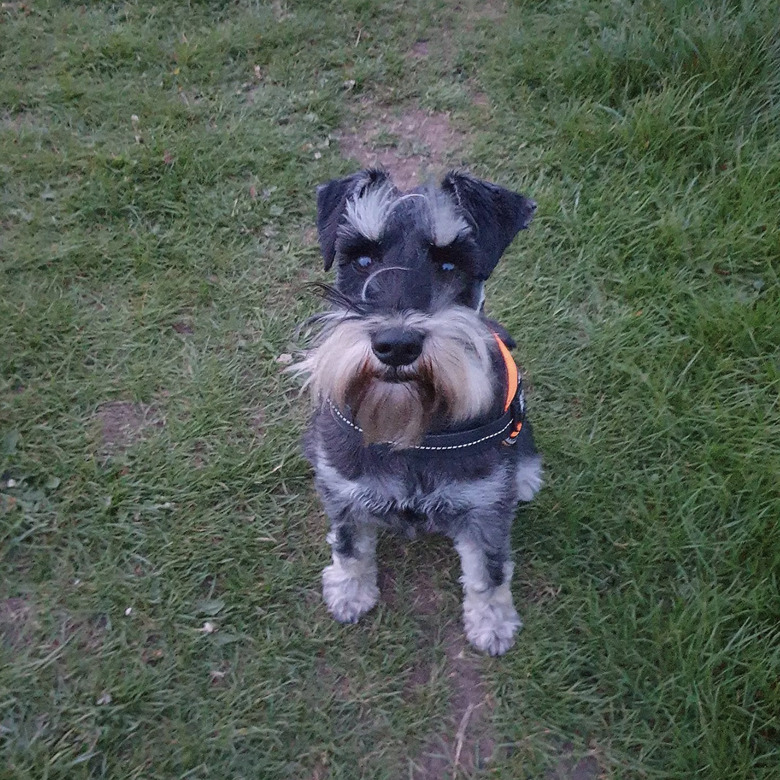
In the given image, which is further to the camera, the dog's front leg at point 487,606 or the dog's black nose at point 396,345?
the dog's front leg at point 487,606

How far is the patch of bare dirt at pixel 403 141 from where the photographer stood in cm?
530

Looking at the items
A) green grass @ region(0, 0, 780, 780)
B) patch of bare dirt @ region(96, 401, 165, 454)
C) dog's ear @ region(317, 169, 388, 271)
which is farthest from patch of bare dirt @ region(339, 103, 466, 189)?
patch of bare dirt @ region(96, 401, 165, 454)

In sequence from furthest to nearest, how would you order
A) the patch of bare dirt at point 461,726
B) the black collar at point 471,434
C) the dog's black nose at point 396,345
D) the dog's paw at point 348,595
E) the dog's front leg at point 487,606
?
1. the dog's paw at point 348,595
2. the dog's front leg at point 487,606
3. the patch of bare dirt at point 461,726
4. the black collar at point 471,434
5. the dog's black nose at point 396,345

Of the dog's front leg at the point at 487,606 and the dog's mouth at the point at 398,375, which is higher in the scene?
the dog's mouth at the point at 398,375

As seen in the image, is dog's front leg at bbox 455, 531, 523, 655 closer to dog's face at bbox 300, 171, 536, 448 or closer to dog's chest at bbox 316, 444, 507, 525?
dog's chest at bbox 316, 444, 507, 525

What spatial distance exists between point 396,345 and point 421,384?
0.57 feet

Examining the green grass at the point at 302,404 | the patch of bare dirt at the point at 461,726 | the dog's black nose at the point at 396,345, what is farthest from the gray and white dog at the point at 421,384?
the green grass at the point at 302,404

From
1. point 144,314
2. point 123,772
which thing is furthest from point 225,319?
point 123,772

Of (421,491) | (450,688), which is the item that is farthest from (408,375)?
(450,688)

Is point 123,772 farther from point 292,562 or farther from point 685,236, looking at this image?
point 685,236

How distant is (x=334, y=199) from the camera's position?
2918 mm

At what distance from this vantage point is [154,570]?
3.43 metres

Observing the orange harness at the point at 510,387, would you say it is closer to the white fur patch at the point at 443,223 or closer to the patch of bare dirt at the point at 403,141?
the white fur patch at the point at 443,223

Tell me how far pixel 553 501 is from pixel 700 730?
47.3 inches
